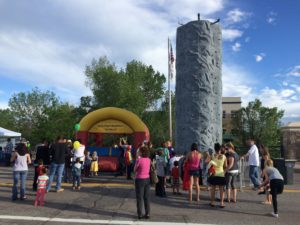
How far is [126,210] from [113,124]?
866 centimetres

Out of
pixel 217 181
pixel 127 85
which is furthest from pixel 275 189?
pixel 127 85

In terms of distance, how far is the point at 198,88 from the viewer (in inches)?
499

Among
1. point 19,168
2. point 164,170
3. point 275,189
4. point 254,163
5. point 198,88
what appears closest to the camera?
point 275,189

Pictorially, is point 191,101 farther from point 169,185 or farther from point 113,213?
point 113,213

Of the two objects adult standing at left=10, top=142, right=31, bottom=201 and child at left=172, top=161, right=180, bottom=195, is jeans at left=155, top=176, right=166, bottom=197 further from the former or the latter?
adult standing at left=10, top=142, right=31, bottom=201

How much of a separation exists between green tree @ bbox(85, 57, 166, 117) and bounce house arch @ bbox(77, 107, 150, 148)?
20.9 metres

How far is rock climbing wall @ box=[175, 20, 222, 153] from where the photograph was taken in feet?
41.4

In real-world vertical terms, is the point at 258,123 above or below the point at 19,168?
above

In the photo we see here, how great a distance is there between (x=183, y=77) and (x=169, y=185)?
4.03 m

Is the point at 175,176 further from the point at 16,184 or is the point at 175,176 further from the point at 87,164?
the point at 87,164

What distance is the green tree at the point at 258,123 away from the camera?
44.0 metres

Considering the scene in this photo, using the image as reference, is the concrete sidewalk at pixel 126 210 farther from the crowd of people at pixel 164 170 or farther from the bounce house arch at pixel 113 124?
the bounce house arch at pixel 113 124

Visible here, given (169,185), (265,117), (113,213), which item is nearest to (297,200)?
(169,185)

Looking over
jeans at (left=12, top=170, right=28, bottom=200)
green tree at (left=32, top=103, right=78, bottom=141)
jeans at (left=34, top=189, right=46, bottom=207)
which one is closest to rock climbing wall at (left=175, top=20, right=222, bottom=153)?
jeans at (left=34, top=189, right=46, bottom=207)
